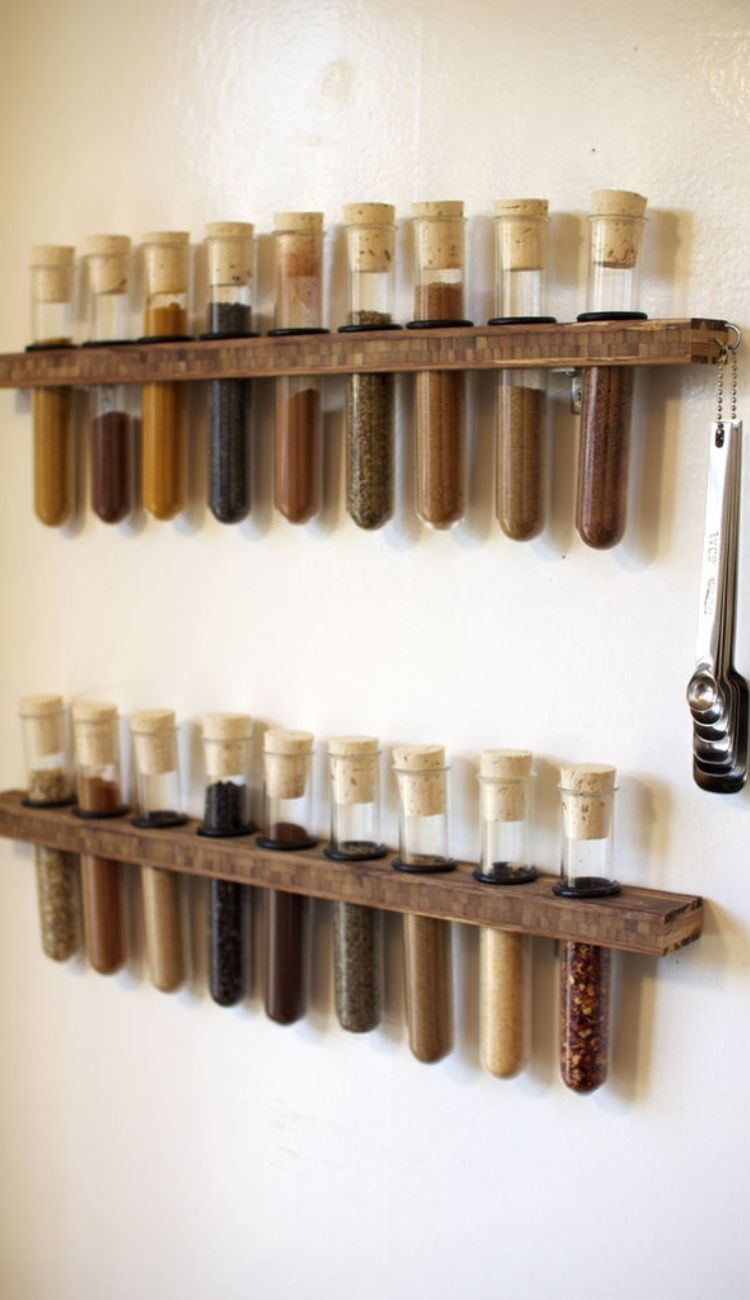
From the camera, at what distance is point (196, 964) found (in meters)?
2.10

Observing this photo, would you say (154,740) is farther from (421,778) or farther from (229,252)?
(229,252)

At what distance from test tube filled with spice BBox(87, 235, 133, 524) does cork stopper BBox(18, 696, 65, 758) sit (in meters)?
0.25

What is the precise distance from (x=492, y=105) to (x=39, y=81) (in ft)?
2.25

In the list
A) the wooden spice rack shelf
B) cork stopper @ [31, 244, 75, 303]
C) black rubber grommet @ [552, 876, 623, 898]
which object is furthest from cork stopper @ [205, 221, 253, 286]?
black rubber grommet @ [552, 876, 623, 898]

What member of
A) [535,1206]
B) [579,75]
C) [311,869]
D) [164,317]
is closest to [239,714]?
[311,869]

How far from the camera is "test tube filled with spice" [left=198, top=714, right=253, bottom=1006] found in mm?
1964

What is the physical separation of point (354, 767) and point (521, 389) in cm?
46

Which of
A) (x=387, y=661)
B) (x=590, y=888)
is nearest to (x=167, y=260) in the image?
(x=387, y=661)

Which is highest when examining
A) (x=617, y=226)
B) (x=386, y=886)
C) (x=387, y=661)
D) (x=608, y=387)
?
(x=617, y=226)

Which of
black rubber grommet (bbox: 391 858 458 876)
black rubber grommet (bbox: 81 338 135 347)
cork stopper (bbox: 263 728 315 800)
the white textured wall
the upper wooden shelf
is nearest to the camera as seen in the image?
the upper wooden shelf

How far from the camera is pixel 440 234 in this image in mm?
1751

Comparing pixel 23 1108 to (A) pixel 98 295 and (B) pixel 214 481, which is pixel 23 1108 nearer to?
(B) pixel 214 481

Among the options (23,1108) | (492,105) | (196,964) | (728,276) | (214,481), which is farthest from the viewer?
(23,1108)

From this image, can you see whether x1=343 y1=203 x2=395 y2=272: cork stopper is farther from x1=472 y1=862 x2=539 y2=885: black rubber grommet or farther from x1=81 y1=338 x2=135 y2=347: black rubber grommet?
x1=472 y1=862 x2=539 y2=885: black rubber grommet
